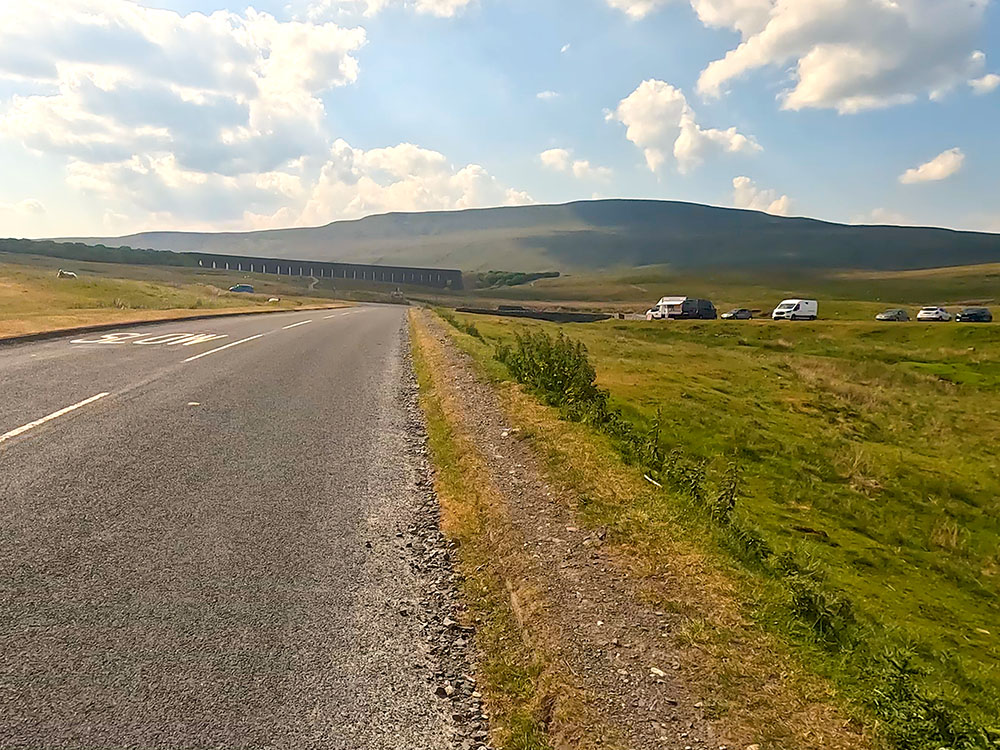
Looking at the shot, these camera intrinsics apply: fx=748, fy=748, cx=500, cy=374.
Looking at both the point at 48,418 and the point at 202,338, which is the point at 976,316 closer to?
the point at 202,338

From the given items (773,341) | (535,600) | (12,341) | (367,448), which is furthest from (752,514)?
(773,341)

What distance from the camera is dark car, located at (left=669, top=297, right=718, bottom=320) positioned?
68.2 meters

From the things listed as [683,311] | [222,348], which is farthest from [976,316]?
[222,348]

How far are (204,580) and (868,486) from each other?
48.3 feet

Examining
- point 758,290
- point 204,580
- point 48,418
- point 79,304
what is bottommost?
point 204,580

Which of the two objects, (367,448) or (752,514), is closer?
(367,448)

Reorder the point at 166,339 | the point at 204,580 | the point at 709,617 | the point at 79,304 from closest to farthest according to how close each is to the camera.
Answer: the point at 709,617 < the point at 204,580 < the point at 166,339 < the point at 79,304

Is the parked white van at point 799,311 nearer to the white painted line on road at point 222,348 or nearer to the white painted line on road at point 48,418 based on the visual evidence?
the white painted line on road at point 222,348

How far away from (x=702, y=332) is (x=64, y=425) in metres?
51.8

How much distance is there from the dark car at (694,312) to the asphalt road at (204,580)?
59339mm

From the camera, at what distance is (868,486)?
16.2 metres

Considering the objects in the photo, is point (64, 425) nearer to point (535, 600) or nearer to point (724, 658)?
point (535, 600)

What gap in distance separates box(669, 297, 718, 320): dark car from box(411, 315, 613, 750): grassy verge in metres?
61.5

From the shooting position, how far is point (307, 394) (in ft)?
48.0
